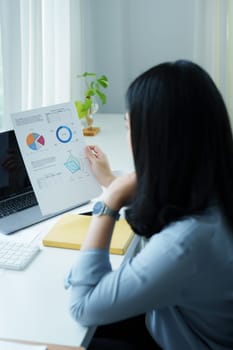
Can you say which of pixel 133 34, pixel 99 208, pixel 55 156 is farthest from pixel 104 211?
pixel 133 34

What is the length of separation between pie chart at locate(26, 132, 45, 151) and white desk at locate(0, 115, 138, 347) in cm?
26

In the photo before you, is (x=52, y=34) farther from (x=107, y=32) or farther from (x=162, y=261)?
(x=162, y=261)

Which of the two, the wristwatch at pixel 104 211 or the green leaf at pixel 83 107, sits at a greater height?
the green leaf at pixel 83 107

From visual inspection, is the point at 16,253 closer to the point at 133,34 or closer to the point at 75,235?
the point at 75,235

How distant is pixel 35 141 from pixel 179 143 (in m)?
0.64

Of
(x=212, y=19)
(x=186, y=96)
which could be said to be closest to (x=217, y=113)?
(x=186, y=96)

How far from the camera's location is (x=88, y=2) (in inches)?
119

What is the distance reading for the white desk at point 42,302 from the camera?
91 centimetres

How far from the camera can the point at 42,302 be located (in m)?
1.01

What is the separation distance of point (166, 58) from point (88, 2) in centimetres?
63

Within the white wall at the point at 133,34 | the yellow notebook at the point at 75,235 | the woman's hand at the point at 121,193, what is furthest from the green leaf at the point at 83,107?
the woman's hand at the point at 121,193

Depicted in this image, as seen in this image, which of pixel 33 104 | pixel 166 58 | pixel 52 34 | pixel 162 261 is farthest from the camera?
pixel 166 58

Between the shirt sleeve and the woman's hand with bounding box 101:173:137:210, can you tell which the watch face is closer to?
the woman's hand with bounding box 101:173:137:210

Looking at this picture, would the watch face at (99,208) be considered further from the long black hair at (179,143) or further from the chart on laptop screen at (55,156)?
the chart on laptop screen at (55,156)
